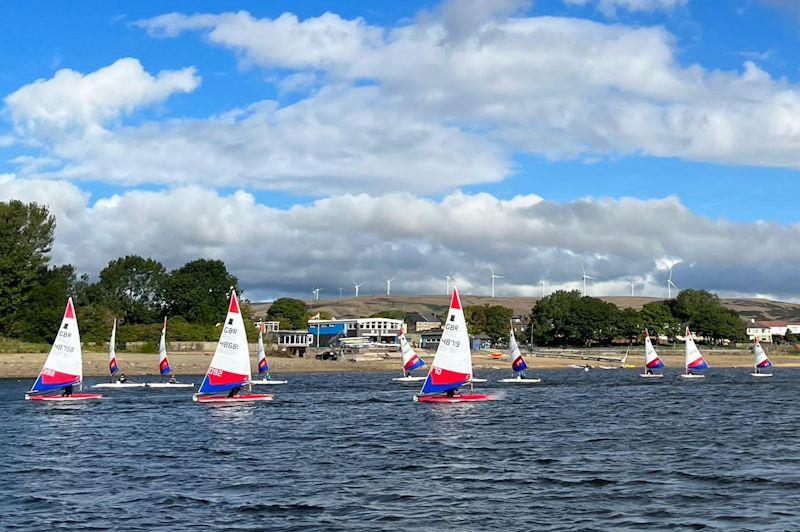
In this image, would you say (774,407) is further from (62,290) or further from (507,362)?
(62,290)

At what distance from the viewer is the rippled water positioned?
101 feet

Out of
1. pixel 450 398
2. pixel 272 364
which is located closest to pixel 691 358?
pixel 272 364

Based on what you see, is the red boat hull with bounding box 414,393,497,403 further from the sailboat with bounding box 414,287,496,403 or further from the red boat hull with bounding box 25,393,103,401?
the red boat hull with bounding box 25,393,103,401

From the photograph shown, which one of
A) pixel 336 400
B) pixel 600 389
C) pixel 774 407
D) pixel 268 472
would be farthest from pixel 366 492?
pixel 600 389

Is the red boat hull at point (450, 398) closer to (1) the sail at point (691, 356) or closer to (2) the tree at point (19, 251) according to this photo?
(1) the sail at point (691, 356)

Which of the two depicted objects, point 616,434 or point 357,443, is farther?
point 616,434

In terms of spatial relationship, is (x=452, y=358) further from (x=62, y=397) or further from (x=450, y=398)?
(x=62, y=397)

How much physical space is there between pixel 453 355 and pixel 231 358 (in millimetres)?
18164

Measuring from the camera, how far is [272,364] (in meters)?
152

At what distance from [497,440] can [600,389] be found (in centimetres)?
5702

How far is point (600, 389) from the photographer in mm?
106438

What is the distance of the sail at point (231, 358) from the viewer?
240ft

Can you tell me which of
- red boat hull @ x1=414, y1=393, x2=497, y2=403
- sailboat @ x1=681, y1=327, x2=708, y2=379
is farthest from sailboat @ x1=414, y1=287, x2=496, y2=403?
sailboat @ x1=681, y1=327, x2=708, y2=379

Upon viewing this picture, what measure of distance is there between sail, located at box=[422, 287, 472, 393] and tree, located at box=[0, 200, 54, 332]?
98.3 m
